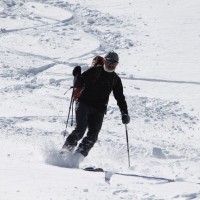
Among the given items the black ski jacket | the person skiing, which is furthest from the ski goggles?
the black ski jacket

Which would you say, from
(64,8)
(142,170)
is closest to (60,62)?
(64,8)

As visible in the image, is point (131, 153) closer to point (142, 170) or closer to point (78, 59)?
point (142, 170)

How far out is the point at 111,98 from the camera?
13398 millimetres

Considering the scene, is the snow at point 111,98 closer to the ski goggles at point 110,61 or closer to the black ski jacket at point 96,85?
the black ski jacket at point 96,85

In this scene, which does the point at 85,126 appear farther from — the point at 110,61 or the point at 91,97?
the point at 110,61

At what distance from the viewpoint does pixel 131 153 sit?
32.7 ft

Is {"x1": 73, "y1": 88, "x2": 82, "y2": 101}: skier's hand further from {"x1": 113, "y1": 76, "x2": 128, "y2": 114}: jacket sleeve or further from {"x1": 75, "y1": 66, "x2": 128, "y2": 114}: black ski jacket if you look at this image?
{"x1": 113, "y1": 76, "x2": 128, "y2": 114}: jacket sleeve

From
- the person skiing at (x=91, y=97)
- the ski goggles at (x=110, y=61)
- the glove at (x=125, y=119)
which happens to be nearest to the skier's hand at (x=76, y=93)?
the person skiing at (x=91, y=97)

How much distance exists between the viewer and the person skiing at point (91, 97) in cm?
766

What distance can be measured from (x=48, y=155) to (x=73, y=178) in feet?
5.16

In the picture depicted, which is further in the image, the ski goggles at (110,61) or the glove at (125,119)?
the glove at (125,119)

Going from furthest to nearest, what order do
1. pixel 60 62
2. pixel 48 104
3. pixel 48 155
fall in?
pixel 60 62
pixel 48 104
pixel 48 155

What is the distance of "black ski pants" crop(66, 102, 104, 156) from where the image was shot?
7.66 meters

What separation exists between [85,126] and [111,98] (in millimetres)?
5650
